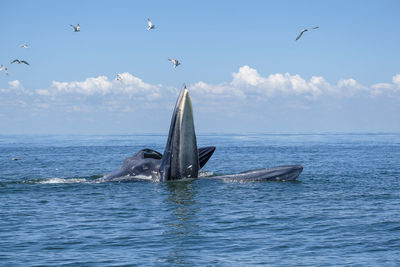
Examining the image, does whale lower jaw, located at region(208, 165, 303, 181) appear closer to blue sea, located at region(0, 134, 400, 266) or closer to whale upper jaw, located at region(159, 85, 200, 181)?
blue sea, located at region(0, 134, 400, 266)

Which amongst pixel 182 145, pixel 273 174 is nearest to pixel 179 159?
pixel 182 145

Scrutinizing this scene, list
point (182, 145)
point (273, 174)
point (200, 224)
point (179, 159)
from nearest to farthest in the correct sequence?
1. point (200, 224)
2. point (182, 145)
3. point (179, 159)
4. point (273, 174)

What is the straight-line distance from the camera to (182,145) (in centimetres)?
2327

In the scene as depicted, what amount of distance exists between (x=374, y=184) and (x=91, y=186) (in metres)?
15.6

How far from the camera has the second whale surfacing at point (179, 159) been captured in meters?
23.0

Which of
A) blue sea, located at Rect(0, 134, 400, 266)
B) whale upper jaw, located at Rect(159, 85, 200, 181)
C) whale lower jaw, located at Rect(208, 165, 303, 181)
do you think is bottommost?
blue sea, located at Rect(0, 134, 400, 266)

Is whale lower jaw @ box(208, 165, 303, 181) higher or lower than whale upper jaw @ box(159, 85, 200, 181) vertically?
lower

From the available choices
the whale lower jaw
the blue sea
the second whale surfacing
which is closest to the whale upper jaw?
the second whale surfacing

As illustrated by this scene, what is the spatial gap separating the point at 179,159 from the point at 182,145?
2.27 feet

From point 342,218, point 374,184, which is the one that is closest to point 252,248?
point 342,218

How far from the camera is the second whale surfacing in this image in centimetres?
2303

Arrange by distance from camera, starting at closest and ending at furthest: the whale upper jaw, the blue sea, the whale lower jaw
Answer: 1. the blue sea
2. the whale upper jaw
3. the whale lower jaw

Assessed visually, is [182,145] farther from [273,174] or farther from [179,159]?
[273,174]

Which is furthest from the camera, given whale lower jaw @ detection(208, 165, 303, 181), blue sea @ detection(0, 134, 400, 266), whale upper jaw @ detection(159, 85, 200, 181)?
whale lower jaw @ detection(208, 165, 303, 181)
